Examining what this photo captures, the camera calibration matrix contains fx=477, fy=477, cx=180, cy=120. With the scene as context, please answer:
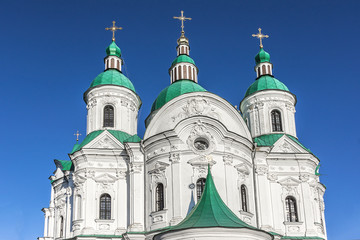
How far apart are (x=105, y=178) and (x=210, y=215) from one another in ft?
25.5

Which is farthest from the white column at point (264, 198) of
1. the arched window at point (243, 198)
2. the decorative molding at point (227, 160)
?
the decorative molding at point (227, 160)

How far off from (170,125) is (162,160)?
6.61 ft

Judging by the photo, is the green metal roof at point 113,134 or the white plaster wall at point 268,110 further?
the white plaster wall at point 268,110

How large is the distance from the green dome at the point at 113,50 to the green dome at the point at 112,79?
1.90 metres

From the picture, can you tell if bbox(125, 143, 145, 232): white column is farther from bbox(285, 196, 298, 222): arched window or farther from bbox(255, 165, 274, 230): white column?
bbox(285, 196, 298, 222): arched window

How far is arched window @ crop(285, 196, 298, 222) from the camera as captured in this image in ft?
85.4

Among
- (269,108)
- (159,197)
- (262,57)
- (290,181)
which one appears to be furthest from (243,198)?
(262,57)

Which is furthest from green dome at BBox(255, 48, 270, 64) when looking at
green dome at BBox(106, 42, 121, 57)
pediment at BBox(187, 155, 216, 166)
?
pediment at BBox(187, 155, 216, 166)

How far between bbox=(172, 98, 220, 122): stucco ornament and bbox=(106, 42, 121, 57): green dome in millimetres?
8933

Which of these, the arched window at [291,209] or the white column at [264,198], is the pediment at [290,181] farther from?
the white column at [264,198]

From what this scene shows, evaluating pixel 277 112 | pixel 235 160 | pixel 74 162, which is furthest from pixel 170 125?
pixel 277 112

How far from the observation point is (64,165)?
95.8 ft

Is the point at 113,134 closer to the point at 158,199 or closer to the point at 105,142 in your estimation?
the point at 105,142

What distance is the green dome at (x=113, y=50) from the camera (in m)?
32.1
